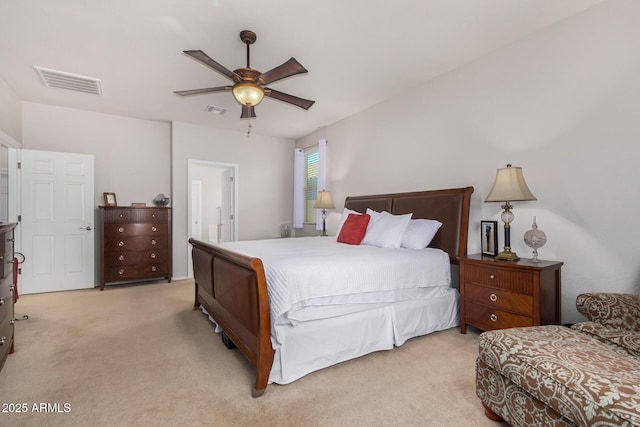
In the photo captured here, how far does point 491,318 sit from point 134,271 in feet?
15.7

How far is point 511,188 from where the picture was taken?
2.47 meters

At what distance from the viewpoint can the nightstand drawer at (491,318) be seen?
231 centimetres

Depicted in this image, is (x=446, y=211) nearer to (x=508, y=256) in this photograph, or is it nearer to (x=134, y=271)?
(x=508, y=256)

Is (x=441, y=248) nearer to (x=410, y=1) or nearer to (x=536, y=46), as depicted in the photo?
(x=536, y=46)

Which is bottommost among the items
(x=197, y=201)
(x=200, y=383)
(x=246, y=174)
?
(x=200, y=383)

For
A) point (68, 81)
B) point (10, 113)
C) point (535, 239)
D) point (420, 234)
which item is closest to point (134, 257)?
point (10, 113)

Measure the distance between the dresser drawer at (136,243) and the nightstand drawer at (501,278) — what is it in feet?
14.5

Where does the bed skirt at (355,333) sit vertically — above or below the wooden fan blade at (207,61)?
below

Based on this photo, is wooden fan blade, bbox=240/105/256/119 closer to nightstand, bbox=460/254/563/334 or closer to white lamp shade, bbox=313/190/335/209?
white lamp shade, bbox=313/190/335/209

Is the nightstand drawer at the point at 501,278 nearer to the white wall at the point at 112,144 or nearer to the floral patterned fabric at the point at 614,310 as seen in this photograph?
the floral patterned fabric at the point at 614,310

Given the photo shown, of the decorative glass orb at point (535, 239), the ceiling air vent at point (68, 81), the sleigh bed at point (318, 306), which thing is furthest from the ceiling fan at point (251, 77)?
the decorative glass orb at point (535, 239)

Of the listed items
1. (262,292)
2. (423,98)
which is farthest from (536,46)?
(262,292)

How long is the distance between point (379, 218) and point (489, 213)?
1121mm

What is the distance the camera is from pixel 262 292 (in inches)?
71.2
